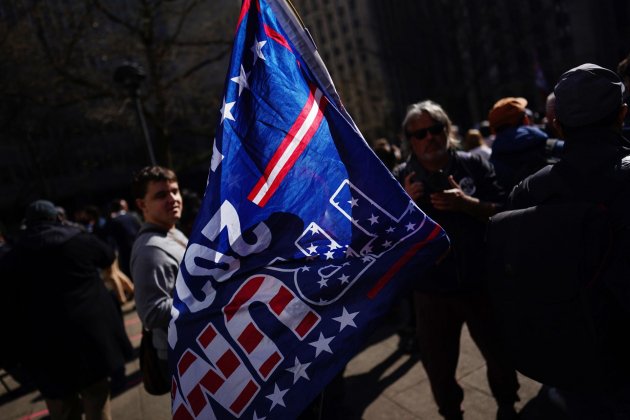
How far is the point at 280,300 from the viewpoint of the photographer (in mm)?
1692

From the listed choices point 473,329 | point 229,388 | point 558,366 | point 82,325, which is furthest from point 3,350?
point 558,366

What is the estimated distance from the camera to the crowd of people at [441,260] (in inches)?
62.6

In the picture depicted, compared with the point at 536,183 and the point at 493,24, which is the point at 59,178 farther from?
the point at 536,183

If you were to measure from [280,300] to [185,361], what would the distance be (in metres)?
0.43

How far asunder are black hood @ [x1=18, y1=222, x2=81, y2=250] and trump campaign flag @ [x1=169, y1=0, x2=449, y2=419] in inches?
59.2

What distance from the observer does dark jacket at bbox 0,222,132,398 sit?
9.28ft

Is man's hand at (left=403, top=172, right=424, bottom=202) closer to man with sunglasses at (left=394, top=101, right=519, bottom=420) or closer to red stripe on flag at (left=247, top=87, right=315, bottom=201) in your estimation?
man with sunglasses at (left=394, top=101, right=519, bottom=420)

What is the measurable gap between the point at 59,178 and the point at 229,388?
3649 cm

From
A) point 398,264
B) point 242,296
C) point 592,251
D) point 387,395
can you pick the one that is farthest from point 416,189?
point 387,395

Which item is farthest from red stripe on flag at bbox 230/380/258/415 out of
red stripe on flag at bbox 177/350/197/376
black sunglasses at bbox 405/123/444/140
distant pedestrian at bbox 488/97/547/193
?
distant pedestrian at bbox 488/97/547/193

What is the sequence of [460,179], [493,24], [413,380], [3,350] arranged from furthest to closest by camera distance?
[493,24], [413,380], [3,350], [460,179]

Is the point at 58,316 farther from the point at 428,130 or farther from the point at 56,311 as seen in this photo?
the point at 428,130

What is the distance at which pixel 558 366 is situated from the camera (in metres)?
1.57

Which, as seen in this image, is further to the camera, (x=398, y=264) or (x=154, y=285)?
(x=154, y=285)
